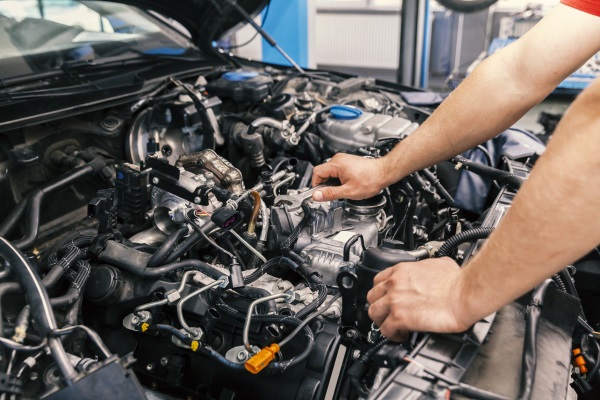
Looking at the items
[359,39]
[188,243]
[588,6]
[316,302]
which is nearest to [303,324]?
[316,302]

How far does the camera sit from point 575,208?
0.75 metres

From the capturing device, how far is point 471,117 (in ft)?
4.49

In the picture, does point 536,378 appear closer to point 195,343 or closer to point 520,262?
point 520,262

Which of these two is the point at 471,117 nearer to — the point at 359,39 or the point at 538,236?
the point at 538,236

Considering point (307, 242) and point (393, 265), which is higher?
point (393, 265)

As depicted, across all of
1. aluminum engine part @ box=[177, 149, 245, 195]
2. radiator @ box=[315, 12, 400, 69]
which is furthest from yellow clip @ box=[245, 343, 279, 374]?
radiator @ box=[315, 12, 400, 69]

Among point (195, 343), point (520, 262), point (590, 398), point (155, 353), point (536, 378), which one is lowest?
point (590, 398)

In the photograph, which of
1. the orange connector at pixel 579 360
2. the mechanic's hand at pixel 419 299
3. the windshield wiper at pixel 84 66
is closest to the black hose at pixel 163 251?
the mechanic's hand at pixel 419 299

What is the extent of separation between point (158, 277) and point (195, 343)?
0.19m

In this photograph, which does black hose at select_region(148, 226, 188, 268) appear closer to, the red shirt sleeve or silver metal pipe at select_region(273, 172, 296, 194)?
silver metal pipe at select_region(273, 172, 296, 194)

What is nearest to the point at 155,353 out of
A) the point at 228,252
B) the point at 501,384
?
the point at 228,252

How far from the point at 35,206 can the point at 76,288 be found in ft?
1.24

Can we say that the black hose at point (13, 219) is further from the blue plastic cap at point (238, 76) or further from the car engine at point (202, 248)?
the blue plastic cap at point (238, 76)

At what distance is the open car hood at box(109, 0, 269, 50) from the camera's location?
230 cm
